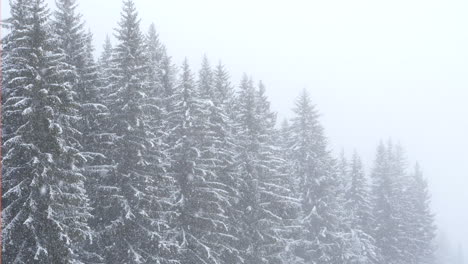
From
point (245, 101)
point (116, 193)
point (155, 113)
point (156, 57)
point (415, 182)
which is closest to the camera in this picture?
point (116, 193)

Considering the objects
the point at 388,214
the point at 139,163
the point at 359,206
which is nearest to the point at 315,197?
the point at 359,206

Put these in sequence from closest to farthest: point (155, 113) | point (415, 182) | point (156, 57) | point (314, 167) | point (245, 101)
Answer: point (155, 113), point (245, 101), point (156, 57), point (314, 167), point (415, 182)

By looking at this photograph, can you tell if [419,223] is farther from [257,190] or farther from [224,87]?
[257,190]

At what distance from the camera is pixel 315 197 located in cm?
4297

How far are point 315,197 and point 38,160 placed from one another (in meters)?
28.7

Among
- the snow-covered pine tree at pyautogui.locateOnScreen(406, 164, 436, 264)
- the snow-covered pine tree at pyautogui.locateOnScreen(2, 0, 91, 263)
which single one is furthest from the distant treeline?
the snow-covered pine tree at pyautogui.locateOnScreen(406, 164, 436, 264)

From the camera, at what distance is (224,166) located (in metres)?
Result: 31.8

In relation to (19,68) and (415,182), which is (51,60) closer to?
(19,68)

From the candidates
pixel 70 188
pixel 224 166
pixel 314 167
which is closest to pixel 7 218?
pixel 70 188

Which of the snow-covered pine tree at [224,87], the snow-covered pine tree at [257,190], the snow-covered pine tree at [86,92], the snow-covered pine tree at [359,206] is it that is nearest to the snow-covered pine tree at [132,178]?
the snow-covered pine tree at [86,92]

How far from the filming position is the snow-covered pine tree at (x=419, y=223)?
62781mm

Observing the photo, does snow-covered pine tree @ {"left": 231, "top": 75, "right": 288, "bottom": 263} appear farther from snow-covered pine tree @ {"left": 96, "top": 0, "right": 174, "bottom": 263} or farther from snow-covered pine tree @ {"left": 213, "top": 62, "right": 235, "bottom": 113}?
snow-covered pine tree @ {"left": 96, "top": 0, "right": 174, "bottom": 263}

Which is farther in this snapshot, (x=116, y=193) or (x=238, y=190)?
(x=238, y=190)

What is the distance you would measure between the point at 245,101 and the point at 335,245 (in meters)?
15.9
